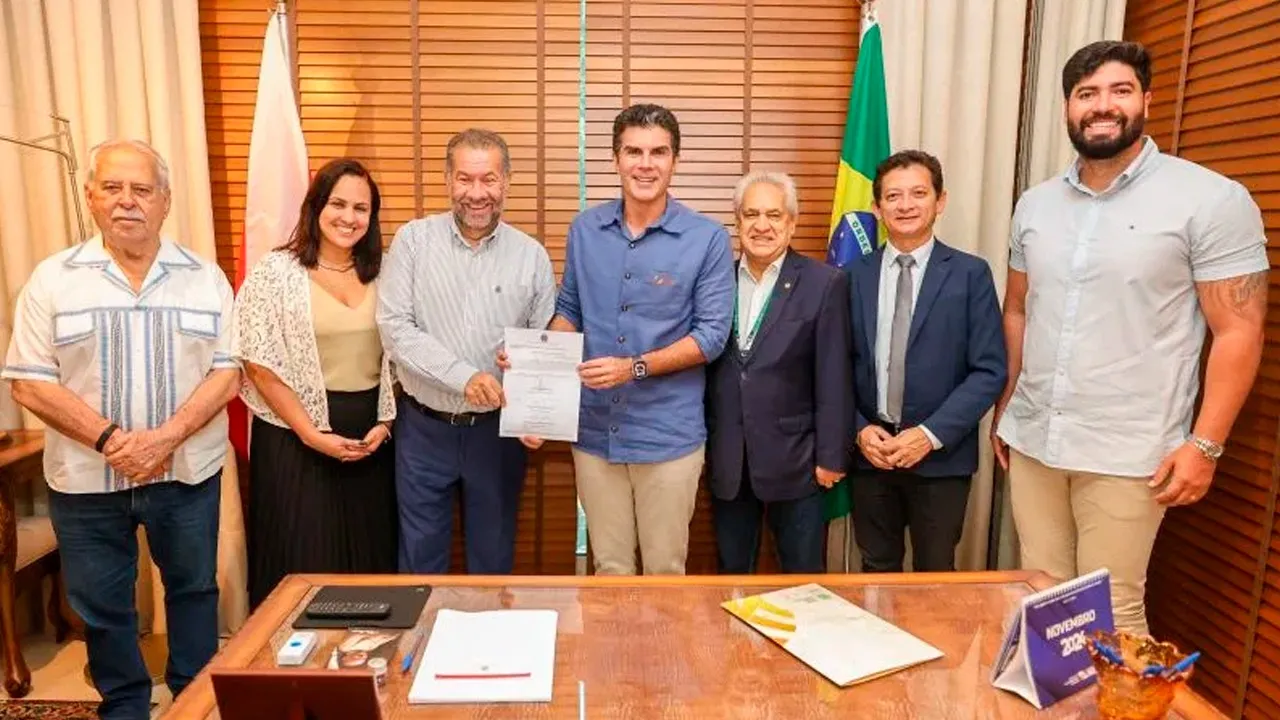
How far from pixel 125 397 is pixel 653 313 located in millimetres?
1444

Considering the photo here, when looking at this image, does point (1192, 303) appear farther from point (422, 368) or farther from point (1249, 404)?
point (422, 368)

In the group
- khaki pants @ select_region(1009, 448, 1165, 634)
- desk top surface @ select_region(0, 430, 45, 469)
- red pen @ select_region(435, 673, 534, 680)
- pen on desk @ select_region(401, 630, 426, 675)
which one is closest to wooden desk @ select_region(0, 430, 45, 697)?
desk top surface @ select_region(0, 430, 45, 469)

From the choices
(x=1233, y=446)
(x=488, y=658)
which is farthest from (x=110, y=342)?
(x=1233, y=446)

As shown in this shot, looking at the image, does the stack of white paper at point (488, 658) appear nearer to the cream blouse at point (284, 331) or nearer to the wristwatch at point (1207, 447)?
the cream blouse at point (284, 331)

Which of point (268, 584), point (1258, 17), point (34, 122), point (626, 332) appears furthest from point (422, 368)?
point (1258, 17)

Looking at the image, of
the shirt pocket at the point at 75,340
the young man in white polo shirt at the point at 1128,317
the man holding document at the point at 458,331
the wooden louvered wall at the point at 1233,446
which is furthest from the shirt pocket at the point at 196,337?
the wooden louvered wall at the point at 1233,446

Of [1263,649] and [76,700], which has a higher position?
[1263,649]

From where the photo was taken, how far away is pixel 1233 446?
251 centimetres

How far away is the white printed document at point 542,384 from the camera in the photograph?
2.32m

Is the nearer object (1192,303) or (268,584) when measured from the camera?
(1192,303)

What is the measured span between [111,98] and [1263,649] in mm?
4051

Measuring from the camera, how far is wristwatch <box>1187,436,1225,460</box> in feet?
6.99

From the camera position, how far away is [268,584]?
263 cm

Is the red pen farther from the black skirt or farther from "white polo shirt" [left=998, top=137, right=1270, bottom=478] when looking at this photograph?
"white polo shirt" [left=998, top=137, right=1270, bottom=478]
